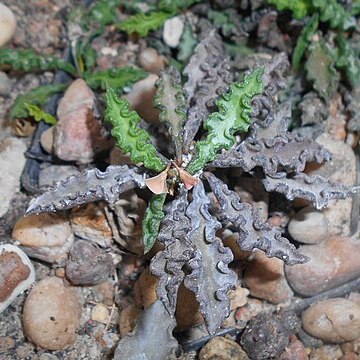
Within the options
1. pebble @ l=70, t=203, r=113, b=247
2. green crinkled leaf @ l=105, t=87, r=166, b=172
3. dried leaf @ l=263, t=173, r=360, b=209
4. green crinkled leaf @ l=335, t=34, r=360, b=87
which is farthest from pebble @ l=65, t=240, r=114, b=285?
green crinkled leaf @ l=335, t=34, r=360, b=87

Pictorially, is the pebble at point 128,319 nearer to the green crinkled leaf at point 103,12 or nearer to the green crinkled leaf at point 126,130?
the green crinkled leaf at point 126,130

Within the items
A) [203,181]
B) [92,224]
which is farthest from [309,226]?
[92,224]

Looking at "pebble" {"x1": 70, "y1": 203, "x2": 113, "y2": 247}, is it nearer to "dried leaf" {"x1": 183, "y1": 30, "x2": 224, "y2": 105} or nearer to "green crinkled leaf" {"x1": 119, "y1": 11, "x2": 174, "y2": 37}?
"dried leaf" {"x1": 183, "y1": 30, "x2": 224, "y2": 105}

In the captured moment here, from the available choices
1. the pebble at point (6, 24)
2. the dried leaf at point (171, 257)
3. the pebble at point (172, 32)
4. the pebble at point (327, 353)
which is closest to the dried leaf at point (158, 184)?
the dried leaf at point (171, 257)

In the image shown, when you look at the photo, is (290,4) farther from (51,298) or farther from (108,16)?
(51,298)

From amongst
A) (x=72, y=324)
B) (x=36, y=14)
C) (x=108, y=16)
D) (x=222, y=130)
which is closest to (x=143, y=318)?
(x=72, y=324)

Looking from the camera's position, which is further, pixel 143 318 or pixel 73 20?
pixel 73 20
